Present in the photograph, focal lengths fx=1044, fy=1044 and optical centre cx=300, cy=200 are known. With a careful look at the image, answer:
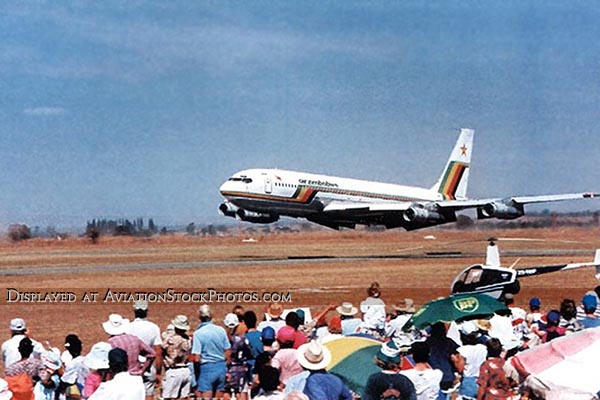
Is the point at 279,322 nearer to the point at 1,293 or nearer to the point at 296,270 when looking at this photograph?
the point at 1,293

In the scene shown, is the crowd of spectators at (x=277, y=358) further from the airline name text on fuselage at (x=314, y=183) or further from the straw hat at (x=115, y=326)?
the airline name text on fuselage at (x=314, y=183)

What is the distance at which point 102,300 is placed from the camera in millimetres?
29625

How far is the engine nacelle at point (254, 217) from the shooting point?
147 ft

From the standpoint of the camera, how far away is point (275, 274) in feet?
129

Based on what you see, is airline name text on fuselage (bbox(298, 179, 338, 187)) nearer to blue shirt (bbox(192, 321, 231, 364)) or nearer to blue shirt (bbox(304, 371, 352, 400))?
blue shirt (bbox(192, 321, 231, 364))

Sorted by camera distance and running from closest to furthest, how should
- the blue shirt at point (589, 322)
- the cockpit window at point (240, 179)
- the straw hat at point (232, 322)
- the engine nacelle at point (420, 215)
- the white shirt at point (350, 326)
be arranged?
the blue shirt at point (589, 322) → the white shirt at point (350, 326) → the straw hat at point (232, 322) → the cockpit window at point (240, 179) → the engine nacelle at point (420, 215)

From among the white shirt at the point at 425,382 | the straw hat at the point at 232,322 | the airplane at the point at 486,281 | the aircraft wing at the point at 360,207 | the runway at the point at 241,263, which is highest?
the aircraft wing at the point at 360,207

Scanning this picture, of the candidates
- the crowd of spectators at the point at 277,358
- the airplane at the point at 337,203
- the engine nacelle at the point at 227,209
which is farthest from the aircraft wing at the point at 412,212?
the crowd of spectators at the point at 277,358

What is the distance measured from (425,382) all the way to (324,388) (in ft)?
3.72

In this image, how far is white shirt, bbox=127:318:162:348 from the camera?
35.2ft

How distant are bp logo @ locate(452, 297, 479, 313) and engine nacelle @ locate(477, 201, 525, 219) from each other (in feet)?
111

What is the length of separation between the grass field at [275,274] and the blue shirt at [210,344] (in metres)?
8.92

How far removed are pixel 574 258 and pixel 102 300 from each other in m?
21.7

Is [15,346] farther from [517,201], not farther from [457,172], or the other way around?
[457,172]
